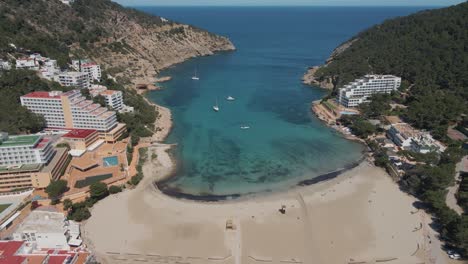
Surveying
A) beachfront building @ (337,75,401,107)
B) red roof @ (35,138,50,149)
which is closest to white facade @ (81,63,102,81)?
red roof @ (35,138,50,149)

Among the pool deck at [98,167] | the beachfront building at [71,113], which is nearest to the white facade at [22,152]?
the pool deck at [98,167]

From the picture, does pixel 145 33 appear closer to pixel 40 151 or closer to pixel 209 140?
pixel 209 140

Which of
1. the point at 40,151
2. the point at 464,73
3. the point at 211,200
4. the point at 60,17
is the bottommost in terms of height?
the point at 211,200

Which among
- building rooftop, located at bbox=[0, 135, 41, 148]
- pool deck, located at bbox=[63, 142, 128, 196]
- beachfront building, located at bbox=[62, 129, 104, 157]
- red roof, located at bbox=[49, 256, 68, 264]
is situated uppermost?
building rooftop, located at bbox=[0, 135, 41, 148]

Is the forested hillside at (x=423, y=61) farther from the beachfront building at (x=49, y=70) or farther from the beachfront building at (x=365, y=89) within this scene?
the beachfront building at (x=49, y=70)

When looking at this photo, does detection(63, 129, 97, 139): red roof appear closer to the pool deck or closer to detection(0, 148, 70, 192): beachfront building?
the pool deck

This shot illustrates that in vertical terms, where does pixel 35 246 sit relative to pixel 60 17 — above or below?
below

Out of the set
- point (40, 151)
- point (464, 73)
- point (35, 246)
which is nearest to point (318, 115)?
point (464, 73)
